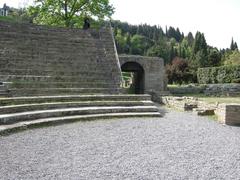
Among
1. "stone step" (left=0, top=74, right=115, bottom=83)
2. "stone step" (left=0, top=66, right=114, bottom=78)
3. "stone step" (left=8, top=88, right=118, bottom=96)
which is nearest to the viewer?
"stone step" (left=8, top=88, right=118, bottom=96)

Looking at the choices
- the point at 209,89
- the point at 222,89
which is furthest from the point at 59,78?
the point at 222,89

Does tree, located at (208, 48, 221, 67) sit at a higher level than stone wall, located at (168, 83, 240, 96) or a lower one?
higher

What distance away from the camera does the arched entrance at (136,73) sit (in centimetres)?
2510

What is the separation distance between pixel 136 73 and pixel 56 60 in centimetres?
1236

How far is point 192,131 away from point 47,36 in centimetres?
1147

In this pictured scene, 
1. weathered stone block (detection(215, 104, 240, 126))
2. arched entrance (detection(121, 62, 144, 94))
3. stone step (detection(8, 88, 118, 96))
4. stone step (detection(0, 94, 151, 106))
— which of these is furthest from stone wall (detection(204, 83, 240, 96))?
weathered stone block (detection(215, 104, 240, 126))

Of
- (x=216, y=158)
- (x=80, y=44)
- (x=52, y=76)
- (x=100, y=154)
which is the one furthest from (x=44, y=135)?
(x=80, y=44)

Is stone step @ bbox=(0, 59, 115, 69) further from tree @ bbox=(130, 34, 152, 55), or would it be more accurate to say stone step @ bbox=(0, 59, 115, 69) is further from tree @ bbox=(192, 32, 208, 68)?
tree @ bbox=(130, 34, 152, 55)

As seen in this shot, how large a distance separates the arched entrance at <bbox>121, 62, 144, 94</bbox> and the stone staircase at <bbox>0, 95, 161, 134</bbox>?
12326mm

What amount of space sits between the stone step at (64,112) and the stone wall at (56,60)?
255cm

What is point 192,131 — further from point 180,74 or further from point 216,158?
point 180,74

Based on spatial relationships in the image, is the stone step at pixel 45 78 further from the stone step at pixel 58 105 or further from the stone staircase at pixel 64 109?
the stone step at pixel 58 105

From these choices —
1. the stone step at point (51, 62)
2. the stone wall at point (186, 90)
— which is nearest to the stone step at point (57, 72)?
the stone step at point (51, 62)

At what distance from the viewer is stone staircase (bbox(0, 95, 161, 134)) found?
8938mm
